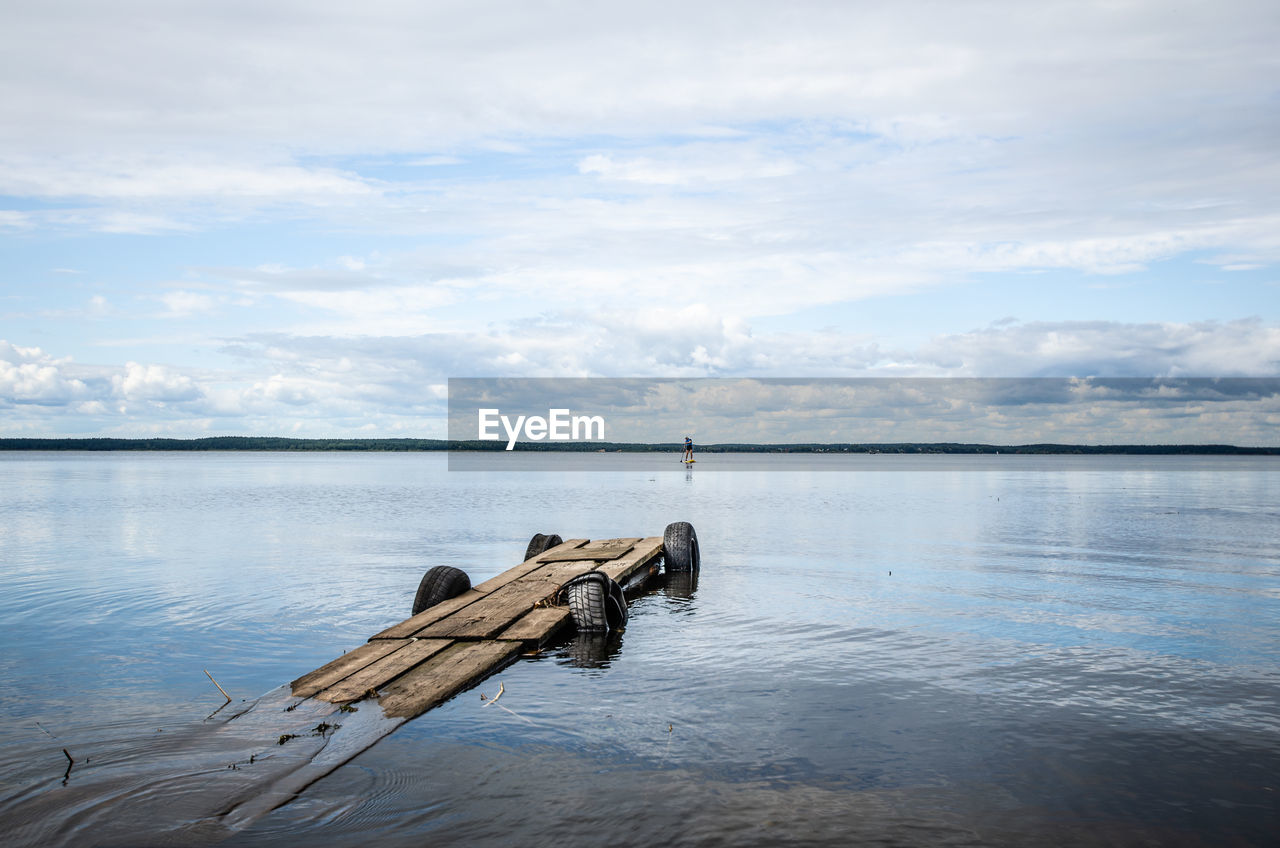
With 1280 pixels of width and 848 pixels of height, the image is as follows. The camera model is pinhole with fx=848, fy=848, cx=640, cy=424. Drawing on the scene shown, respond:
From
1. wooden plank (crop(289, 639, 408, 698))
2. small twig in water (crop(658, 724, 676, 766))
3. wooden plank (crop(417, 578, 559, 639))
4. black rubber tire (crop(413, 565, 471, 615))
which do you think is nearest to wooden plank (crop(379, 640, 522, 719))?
wooden plank (crop(417, 578, 559, 639))

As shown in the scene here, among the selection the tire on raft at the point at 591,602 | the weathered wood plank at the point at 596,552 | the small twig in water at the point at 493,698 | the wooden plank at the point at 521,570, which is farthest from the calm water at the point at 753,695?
the weathered wood plank at the point at 596,552

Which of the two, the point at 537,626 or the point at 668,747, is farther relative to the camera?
the point at 537,626

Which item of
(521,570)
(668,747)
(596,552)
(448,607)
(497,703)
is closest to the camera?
(668,747)

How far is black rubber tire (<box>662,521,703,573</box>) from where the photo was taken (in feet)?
72.4

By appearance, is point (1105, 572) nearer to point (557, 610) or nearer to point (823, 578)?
point (823, 578)

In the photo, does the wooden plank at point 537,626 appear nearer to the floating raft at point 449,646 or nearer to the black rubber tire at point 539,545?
the floating raft at point 449,646

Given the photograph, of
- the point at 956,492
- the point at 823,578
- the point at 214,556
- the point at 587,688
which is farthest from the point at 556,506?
the point at 587,688

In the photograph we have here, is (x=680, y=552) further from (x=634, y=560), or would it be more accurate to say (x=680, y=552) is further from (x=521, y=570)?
(x=521, y=570)

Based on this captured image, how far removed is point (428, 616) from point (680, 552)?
10.1 m

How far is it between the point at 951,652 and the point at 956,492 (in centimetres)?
5146

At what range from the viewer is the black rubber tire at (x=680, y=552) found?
22.1 metres

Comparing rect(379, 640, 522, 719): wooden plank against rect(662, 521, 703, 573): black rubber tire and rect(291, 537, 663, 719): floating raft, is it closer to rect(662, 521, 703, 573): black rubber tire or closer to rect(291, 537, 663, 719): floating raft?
rect(291, 537, 663, 719): floating raft

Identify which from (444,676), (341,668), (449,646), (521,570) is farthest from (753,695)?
(521,570)

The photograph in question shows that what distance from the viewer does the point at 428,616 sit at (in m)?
13.0
